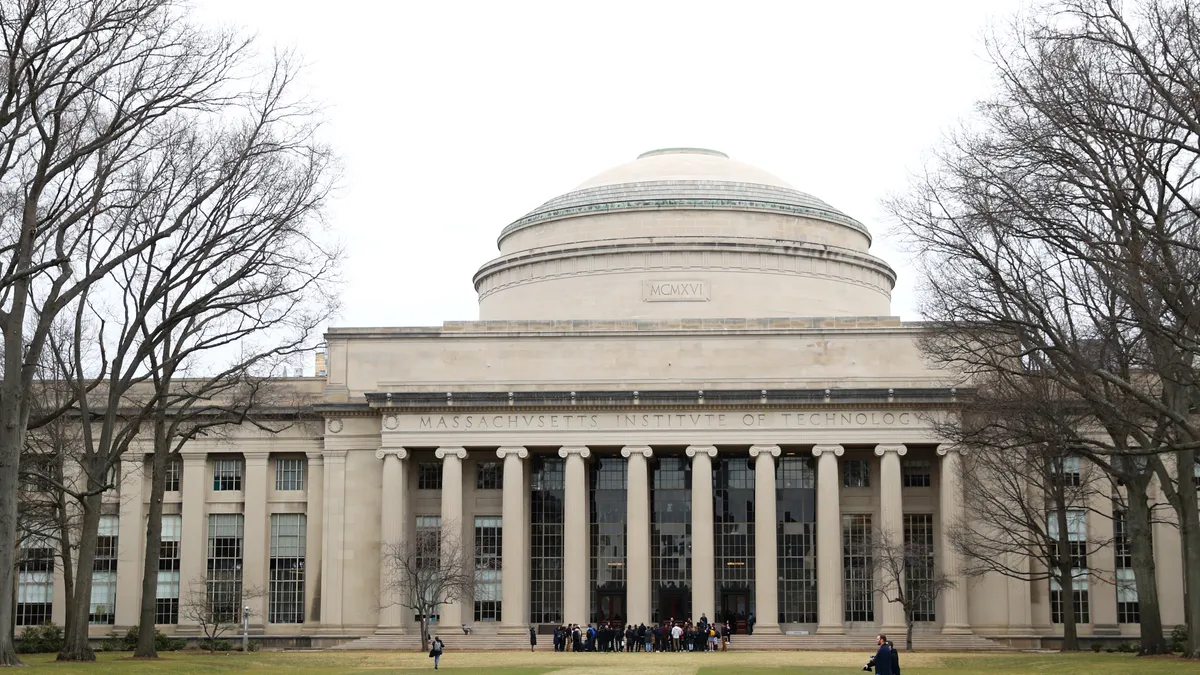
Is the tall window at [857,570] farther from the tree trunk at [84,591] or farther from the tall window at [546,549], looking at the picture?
the tree trunk at [84,591]

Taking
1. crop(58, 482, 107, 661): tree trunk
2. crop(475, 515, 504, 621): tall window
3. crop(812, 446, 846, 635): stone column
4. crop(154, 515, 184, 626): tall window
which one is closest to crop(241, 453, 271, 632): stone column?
crop(154, 515, 184, 626): tall window

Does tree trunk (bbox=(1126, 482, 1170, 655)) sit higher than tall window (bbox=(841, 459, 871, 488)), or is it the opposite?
tall window (bbox=(841, 459, 871, 488))

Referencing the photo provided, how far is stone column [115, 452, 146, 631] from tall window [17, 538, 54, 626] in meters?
3.35

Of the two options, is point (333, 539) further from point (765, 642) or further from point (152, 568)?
point (152, 568)

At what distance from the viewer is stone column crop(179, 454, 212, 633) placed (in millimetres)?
75062

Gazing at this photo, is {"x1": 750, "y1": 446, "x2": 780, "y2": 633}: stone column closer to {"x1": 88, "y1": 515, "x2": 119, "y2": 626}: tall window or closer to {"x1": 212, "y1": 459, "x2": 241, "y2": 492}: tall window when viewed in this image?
{"x1": 212, "y1": 459, "x2": 241, "y2": 492}: tall window

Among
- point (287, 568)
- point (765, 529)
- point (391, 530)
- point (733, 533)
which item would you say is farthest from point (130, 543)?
point (765, 529)

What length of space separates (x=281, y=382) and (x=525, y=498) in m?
14.2

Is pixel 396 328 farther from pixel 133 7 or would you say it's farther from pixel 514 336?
pixel 133 7

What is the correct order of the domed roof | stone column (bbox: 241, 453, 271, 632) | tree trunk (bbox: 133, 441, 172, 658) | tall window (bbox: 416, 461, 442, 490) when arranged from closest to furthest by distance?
1. tree trunk (bbox: 133, 441, 172, 658)
2. stone column (bbox: 241, 453, 271, 632)
3. tall window (bbox: 416, 461, 442, 490)
4. the domed roof

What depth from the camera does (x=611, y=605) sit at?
7462 cm

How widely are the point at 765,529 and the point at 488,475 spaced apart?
14.0 meters

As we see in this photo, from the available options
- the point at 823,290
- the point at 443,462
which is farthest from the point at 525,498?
the point at 823,290

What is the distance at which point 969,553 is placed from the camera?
59.9 m
